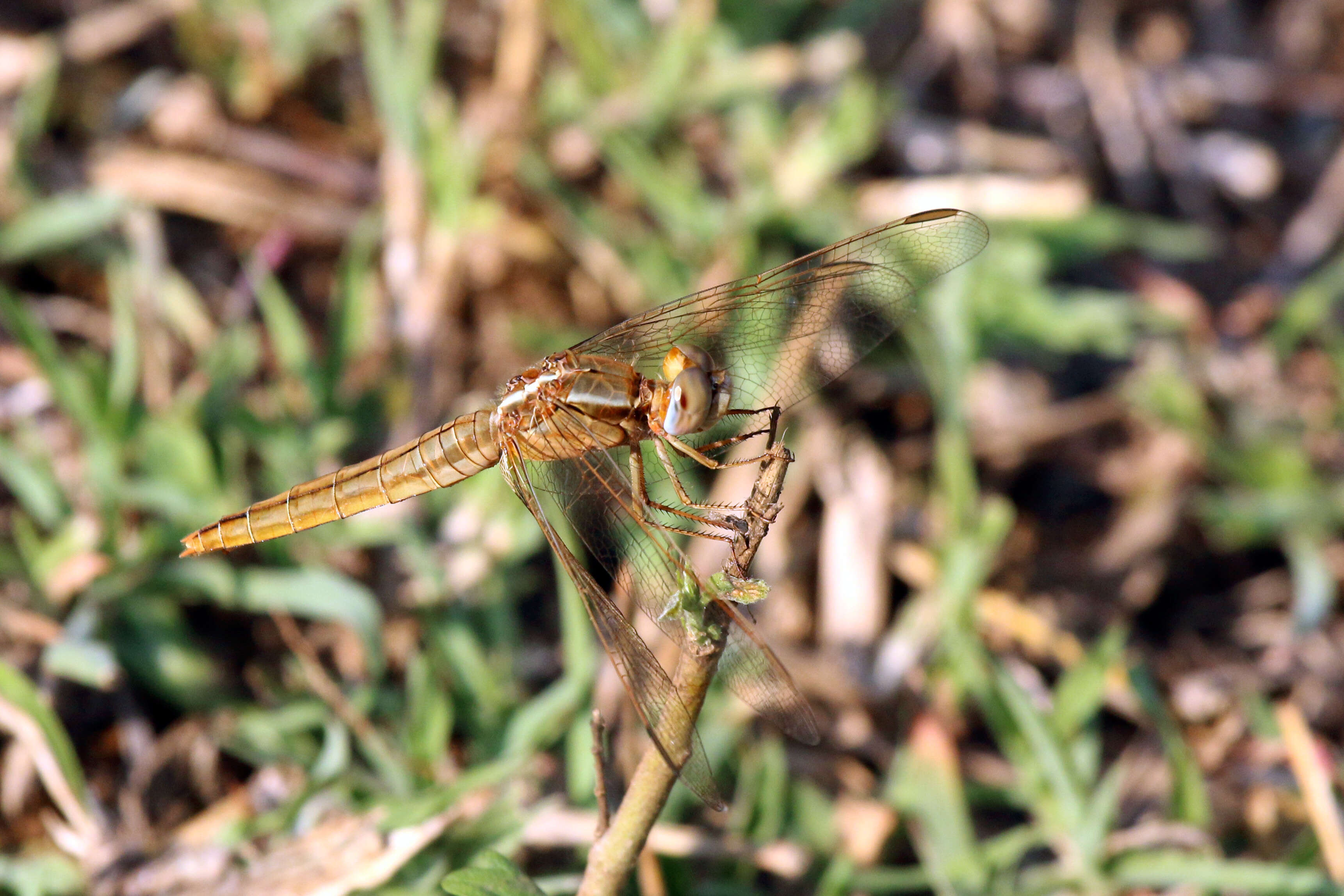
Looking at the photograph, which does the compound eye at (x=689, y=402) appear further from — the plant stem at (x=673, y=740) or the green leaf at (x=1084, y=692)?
the green leaf at (x=1084, y=692)

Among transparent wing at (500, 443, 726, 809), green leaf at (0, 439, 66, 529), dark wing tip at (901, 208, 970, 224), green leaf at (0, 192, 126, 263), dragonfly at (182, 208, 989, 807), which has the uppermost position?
green leaf at (0, 192, 126, 263)

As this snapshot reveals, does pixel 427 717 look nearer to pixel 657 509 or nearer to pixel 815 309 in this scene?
pixel 657 509

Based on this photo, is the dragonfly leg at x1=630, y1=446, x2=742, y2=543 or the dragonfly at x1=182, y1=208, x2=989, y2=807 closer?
the dragonfly leg at x1=630, y1=446, x2=742, y2=543

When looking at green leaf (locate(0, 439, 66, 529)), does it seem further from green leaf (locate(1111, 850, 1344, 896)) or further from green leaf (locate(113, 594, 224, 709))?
green leaf (locate(1111, 850, 1344, 896))

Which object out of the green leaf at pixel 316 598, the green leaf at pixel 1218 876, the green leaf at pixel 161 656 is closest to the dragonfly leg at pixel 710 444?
the green leaf at pixel 316 598

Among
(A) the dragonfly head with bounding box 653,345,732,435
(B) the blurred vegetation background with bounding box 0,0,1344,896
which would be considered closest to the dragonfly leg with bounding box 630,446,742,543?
(A) the dragonfly head with bounding box 653,345,732,435

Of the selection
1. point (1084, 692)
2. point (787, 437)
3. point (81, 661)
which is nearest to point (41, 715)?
point (81, 661)
